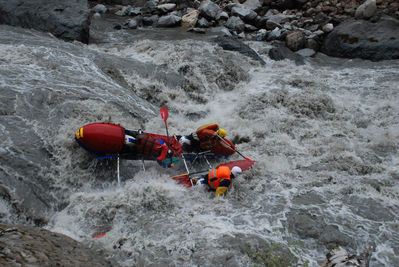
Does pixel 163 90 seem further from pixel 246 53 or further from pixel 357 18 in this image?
pixel 357 18

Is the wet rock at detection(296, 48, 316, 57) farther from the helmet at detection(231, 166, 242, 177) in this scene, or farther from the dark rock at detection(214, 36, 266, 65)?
the helmet at detection(231, 166, 242, 177)

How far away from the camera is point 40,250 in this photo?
8.12ft

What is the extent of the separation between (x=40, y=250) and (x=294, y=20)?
13.8 metres

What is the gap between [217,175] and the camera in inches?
183

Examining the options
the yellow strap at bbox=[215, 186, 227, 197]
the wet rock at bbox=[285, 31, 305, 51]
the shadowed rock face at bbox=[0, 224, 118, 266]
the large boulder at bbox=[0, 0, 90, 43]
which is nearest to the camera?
the shadowed rock face at bbox=[0, 224, 118, 266]

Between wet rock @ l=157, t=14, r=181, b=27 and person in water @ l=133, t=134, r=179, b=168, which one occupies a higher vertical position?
wet rock @ l=157, t=14, r=181, b=27

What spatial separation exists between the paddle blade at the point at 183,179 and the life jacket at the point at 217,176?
36 cm

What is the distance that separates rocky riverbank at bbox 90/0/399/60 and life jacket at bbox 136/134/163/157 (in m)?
8.50

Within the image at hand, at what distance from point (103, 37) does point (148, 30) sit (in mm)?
2230

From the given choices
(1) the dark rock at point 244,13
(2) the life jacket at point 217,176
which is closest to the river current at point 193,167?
(2) the life jacket at point 217,176

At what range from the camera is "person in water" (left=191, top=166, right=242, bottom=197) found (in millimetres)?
4570

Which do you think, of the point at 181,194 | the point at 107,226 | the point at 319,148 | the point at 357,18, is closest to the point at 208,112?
the point at 319,148

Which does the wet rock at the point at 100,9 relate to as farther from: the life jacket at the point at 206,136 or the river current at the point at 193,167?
the life jacket at the point at 206,136

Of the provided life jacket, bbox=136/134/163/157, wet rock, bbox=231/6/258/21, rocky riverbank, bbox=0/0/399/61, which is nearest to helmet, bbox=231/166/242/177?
life jacket, bbox=136/134/163/157
